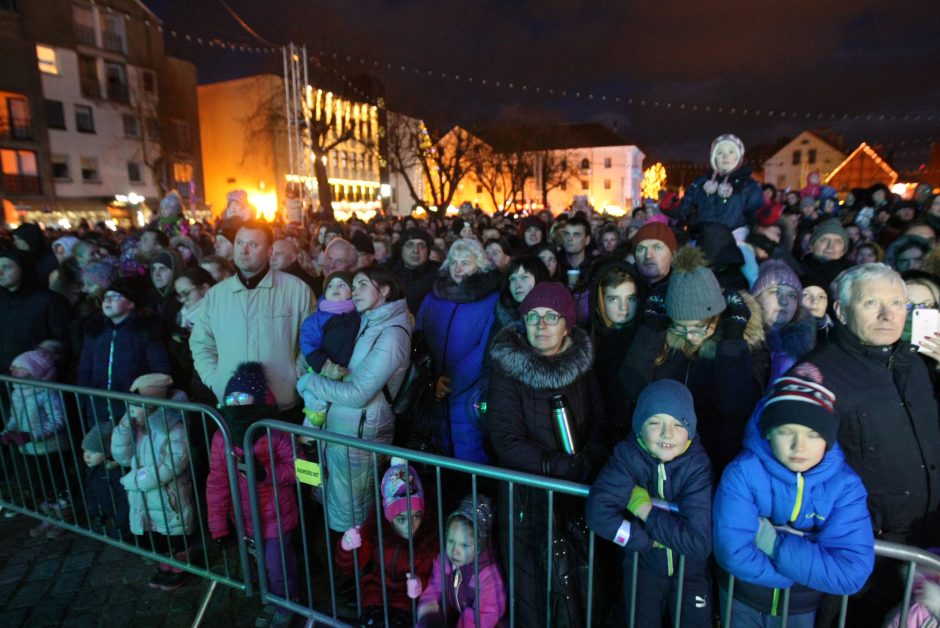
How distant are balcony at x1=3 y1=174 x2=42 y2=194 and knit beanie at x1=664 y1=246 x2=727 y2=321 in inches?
1531

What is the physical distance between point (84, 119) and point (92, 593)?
40511mm

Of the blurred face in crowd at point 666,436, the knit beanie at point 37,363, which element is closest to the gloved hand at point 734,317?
the blurred face in crowd at point 666,436

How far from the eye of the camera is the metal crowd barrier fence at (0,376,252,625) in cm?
339

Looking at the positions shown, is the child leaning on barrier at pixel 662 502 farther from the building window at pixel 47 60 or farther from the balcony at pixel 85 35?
the balcony at pixel 85 35

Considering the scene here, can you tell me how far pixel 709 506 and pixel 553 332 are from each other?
1115 mm

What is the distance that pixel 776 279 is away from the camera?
3.56 m

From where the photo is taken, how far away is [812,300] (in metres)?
3.66

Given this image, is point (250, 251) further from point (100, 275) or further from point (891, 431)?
point (891, 431)

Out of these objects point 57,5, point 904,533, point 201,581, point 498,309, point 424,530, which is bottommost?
point 201,581

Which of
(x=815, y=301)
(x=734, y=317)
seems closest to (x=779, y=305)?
(x=815, y=301)

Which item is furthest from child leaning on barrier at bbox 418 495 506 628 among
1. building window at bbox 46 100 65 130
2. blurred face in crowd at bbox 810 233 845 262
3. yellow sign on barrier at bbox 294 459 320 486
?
building window at bbox 46 100 65 130

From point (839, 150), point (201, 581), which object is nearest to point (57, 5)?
point (201, 581)

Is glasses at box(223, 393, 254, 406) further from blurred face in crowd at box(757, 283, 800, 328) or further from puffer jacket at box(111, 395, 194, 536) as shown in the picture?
blurred face in crowd at box(757, 283, 800, 328)

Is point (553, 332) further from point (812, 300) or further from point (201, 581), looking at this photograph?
point (201, 581)
